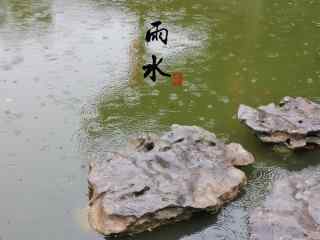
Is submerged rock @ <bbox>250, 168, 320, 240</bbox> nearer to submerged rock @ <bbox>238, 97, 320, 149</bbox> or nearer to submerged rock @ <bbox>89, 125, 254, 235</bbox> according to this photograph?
submerged rock @ <bbox>89, 125, 254, 235</bbox>

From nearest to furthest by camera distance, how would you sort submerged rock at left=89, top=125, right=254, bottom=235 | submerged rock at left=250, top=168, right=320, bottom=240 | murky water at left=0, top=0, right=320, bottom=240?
submerged rock at left=250, top=168, right=320, bottom=240
submerged rock at left=89, top=125, right=254, bottom=235
murky water at left=0, top=0, right=320, bottom=240

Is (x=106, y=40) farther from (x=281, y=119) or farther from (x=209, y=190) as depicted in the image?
(x=209, y=190)

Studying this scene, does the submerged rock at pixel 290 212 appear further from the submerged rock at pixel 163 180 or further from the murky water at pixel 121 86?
the submerged rock at pixel 163 180

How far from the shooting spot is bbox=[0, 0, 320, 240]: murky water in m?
4.50

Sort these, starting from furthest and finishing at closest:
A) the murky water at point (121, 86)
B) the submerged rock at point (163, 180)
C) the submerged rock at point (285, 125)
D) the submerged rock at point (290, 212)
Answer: the submerged rock at point (285, 125)
the murky water at point (121, 86)
the submerged rock at point (163, 180)
the submerged rock at point (290, 212)

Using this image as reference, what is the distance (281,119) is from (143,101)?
1661mm

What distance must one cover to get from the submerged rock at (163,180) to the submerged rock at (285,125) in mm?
373

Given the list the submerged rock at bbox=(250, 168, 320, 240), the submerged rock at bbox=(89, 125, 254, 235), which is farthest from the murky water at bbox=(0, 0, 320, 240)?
the submerged rock at bbox=(250, 168, 320, 240)

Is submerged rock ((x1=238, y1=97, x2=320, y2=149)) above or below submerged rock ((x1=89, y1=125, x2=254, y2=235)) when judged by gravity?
above

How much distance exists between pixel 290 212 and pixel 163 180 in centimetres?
107

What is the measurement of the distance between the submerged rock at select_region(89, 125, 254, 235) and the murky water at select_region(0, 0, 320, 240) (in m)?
0.14

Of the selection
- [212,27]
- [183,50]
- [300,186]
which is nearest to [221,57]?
[183,50]

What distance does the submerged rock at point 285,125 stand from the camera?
17.1ft

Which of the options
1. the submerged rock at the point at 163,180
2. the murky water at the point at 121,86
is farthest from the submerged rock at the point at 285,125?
the submerged rock at the point at 163,180
